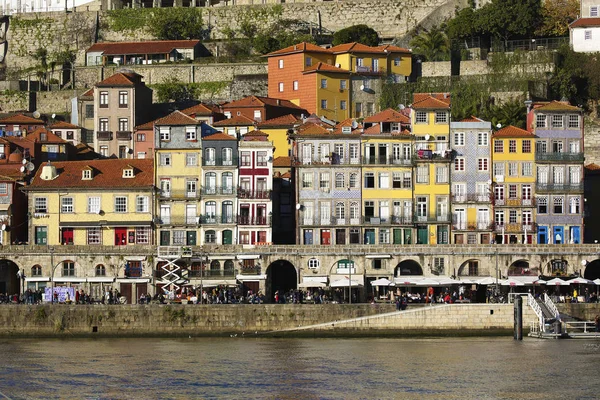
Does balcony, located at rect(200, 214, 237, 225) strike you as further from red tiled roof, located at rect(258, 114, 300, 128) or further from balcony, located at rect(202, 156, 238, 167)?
red tiled roof, located at rect(258, 114, 300, 128)

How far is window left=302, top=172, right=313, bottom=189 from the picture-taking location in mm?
96188

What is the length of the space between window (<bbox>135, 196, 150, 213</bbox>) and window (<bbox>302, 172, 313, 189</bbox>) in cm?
820

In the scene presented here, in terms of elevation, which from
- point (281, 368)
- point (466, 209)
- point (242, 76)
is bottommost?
point (281, 368)

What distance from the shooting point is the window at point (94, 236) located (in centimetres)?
9512

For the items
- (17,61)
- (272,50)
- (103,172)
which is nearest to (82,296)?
(103,172)

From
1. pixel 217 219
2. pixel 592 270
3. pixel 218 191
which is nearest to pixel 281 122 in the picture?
pixel 218 191

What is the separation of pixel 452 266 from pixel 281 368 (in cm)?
2006

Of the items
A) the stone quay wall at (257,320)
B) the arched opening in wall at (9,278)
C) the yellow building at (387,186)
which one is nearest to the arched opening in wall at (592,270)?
the yellow building at (387,186)

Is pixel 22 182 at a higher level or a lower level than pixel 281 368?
Result: higher

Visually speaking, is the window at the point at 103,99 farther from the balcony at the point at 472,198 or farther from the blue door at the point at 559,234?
the blue door at the point at 559,234

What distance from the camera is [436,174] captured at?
319 ft

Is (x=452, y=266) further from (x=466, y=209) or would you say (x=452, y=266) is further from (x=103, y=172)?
(x=103, y=172)

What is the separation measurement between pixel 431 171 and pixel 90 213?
1809cm

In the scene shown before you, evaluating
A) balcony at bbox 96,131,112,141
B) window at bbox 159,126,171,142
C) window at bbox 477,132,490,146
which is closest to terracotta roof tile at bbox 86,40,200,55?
balcony at bbox 96,131,112,141
